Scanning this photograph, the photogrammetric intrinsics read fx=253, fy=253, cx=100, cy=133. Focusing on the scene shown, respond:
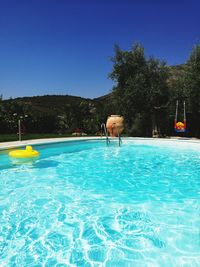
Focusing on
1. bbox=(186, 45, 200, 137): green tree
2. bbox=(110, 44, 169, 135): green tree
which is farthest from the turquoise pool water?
bbox=(110, 44, 169, 135): green tree

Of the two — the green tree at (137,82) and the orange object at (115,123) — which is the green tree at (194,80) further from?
the orange object at (115,123)

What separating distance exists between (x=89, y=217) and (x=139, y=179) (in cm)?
345

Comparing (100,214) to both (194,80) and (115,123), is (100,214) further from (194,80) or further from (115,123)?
(194,80)

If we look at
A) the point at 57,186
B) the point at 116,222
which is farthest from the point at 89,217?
the point at 57,186

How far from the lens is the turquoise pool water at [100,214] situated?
3.86m

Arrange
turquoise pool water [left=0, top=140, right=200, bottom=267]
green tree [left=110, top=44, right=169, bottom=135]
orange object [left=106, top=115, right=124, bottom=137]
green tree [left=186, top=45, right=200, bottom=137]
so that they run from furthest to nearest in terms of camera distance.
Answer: green tree [left=110, top=44, right=169, bottom=135]
orange object [left=106, top=115, right=124, bottom=137]
green tree [left=186, top=45, right=200, bottom=137]
turquoise pool water [left=0, top=140, right=200, bottom=267]

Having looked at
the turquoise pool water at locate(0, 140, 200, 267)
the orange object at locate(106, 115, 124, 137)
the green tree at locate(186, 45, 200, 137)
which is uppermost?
the green tree at locate(186, 45, 200, 137)

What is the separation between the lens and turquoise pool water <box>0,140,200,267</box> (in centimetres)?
386

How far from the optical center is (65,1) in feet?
51.7

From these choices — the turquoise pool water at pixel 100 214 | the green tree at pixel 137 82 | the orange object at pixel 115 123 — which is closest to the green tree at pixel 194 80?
the green tree at pixel 137 82

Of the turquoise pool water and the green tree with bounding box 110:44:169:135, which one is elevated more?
the green tree with bounding box 110:44:169:135

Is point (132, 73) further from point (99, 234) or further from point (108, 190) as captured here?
point (99, 234)

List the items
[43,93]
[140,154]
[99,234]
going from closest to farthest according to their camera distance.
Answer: [99,234] < [140,154] < [43,93]

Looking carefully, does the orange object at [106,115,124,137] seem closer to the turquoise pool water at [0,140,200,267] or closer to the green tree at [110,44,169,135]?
the green tree at [110,44,169,135]
